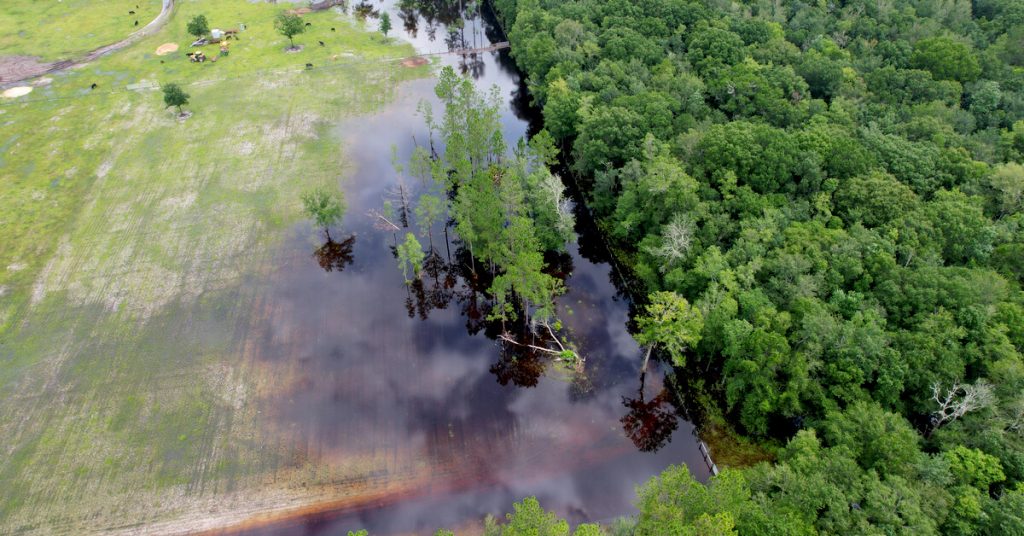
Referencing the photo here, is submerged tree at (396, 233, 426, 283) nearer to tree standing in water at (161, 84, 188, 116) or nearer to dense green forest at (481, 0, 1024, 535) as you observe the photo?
dense green forest at (481, 0, 1024, 535)

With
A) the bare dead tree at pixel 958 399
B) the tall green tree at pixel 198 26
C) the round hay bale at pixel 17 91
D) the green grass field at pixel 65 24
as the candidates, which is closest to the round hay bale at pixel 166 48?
the tall green tree at pixel 198 26

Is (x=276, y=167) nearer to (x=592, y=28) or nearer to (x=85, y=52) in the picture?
(x=592, y=28)

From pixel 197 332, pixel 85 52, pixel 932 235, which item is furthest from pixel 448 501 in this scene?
pixel 85 52

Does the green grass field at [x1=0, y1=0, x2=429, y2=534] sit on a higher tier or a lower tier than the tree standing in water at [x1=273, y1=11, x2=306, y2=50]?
lower

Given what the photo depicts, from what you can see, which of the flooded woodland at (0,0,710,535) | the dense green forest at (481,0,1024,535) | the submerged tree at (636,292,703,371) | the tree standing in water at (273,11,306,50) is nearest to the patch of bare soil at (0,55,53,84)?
the flooded woodland at (0,0,710,535)

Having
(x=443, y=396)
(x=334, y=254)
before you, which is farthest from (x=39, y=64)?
(x=443, y=396)

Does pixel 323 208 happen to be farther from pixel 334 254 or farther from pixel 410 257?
pixel 410 257
